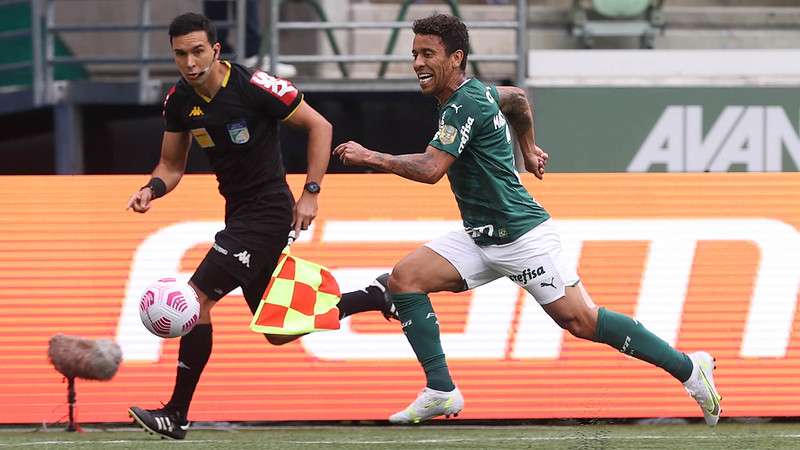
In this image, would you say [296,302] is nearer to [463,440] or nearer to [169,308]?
[169,308]

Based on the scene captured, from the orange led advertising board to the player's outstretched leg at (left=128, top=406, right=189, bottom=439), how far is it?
146cm

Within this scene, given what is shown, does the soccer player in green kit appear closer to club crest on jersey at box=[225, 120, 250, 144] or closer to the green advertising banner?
club crest on jersey at box=[225, 120, 250, 144]

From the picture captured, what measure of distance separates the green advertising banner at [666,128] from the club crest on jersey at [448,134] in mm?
6106

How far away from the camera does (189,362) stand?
7.50 metres

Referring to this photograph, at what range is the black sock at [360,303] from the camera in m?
7.77

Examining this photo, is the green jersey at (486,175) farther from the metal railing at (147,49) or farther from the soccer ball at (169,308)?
the metal railing at (147,49)

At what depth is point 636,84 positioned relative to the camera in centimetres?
1286

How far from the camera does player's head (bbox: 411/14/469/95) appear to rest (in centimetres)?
662

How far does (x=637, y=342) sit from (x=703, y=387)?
38 cm

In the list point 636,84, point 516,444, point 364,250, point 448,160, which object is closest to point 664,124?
point 636,84

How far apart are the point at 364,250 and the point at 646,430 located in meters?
1.93

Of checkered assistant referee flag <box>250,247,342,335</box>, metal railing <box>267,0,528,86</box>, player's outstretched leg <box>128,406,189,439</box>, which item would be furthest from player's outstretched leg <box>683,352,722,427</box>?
metal railing <box>267,0,528,86</box>

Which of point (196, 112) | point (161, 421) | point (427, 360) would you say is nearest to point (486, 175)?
point (427, 360)

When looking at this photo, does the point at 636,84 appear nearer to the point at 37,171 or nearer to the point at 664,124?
the point at 664,124
